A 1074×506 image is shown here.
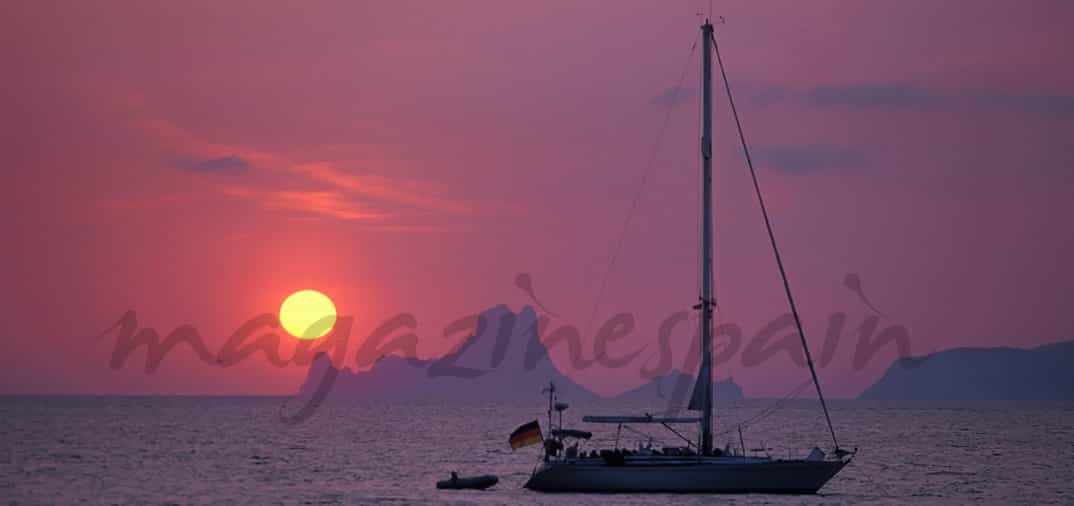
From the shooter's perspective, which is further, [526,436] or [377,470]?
[377,470]

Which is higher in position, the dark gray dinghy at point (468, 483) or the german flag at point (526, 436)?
the german flag at point (526, 436)

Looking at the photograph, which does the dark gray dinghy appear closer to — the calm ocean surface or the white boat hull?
the calm ocean surface

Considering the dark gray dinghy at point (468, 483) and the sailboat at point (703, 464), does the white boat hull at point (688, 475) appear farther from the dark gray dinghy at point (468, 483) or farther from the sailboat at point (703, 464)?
the dark gray dinghy at point (468, 483)

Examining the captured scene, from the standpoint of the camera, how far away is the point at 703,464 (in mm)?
74938

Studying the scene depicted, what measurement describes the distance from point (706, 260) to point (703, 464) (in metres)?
10.4

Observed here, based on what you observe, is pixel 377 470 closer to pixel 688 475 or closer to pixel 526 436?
pixel 526 436

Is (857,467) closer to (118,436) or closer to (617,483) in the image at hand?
(617,483)

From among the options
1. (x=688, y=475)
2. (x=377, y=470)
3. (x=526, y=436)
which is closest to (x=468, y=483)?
(x=526, y=436)

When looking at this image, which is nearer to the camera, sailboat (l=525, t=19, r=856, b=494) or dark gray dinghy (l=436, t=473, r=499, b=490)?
sailboat (l=525, t=19, r=856, b=494)

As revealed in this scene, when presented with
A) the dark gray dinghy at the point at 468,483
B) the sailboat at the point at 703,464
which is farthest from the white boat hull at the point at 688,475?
the dark gray dinghy at the point at 468,483

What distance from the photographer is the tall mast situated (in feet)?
252

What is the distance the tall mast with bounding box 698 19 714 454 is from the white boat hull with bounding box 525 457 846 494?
5.83 ft

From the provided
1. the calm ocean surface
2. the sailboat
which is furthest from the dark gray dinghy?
the sailboat

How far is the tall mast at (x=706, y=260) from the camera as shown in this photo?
7694 centimetres
